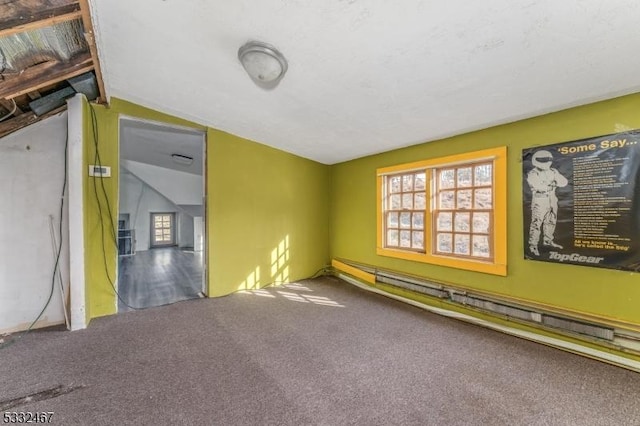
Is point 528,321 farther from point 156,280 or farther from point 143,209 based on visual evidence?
point 143,209

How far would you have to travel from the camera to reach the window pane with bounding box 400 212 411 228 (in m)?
3.73

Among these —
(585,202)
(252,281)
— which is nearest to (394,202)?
(585,202)

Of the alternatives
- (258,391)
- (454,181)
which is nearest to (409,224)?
(454,181)

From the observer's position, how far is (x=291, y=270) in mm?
4641

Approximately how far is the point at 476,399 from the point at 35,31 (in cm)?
392

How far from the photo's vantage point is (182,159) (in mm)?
5703

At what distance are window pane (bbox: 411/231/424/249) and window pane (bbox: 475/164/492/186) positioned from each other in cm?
97

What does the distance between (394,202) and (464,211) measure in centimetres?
106

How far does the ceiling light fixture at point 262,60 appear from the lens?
77.7 inches

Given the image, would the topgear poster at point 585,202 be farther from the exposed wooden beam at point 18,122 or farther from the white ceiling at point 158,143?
the exposed wooden beam at point 18,122

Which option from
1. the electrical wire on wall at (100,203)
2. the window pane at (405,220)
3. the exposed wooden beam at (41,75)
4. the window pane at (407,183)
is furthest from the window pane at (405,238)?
the exposed wooden beam at (41,75)

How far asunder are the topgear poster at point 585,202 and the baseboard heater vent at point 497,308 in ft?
1.75

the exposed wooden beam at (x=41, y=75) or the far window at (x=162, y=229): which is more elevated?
the exposed wooden beam at (x=41, y=75)

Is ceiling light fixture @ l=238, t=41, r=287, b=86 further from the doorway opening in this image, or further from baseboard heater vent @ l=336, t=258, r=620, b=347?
baseboard heater vent @ l=336, t=258, r=620, b=347
